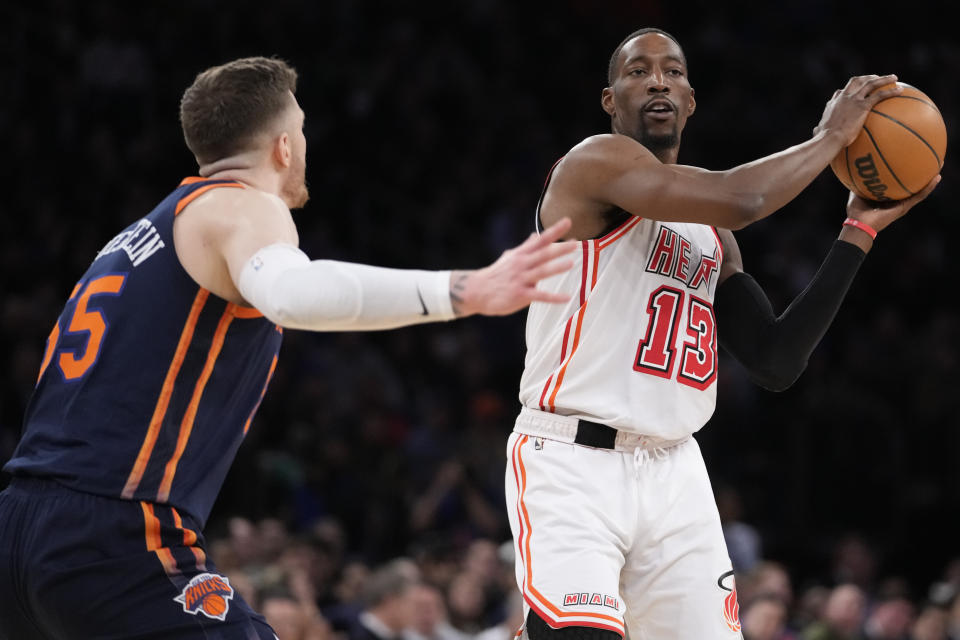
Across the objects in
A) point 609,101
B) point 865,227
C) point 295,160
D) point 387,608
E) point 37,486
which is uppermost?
point 609,101

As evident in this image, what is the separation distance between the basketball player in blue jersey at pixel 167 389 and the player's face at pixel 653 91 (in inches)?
62.9

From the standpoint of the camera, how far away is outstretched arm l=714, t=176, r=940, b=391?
463 centimetres

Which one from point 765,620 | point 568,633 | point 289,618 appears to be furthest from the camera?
point 765,620

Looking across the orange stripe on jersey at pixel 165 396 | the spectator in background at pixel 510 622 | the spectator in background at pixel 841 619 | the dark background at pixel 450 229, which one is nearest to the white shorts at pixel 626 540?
the orange stripe on jersey at pixel 165 396

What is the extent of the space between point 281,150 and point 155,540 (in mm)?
1261

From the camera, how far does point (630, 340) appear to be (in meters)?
4.42

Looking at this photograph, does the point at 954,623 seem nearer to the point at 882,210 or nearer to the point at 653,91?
the point at 882,210

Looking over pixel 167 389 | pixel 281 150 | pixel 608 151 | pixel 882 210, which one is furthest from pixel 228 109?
pixel 882 210

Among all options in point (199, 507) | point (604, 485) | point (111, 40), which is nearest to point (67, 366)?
point (199, 507)

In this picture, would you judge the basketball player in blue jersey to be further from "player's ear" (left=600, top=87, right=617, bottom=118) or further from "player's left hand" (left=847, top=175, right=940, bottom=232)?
"player's left hand" (left=847, top=175, right=940, bottom=232)

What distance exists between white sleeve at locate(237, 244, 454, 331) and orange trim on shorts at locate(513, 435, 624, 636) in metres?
1.38

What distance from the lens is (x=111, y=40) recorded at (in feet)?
42.3

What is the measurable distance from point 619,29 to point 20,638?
13401 millimetres

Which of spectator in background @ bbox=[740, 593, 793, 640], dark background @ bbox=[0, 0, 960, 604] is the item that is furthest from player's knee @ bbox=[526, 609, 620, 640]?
dark background @ bbox=[0, 0, 960, 604]
